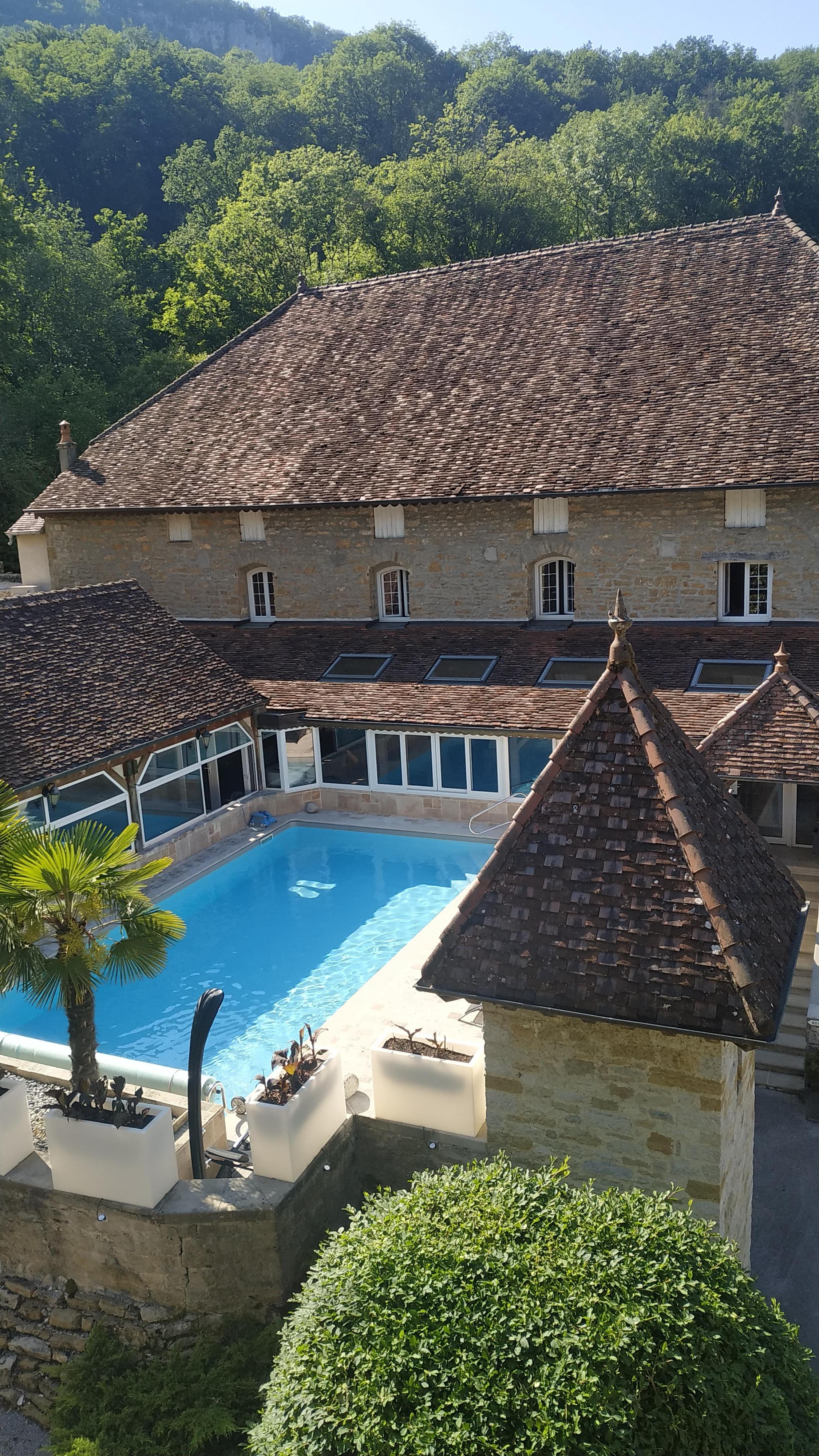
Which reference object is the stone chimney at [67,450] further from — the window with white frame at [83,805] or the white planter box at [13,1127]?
the white planter box at [13,1127]

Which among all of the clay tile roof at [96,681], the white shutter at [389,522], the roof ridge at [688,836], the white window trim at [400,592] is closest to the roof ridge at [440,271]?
the clay tile roof at [96,681]

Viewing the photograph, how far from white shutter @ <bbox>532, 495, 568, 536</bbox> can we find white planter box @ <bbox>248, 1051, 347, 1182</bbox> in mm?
13811

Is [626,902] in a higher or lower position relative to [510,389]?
lower

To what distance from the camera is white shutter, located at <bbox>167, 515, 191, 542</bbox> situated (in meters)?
24.5

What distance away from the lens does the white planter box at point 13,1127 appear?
32.1ft

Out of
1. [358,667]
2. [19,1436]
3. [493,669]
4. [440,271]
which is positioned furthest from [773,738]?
[440,271]

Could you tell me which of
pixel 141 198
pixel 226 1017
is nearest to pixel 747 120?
pixel 141 198

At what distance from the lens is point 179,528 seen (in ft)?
80.6

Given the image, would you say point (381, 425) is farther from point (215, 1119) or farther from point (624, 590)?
point (215, 1119)

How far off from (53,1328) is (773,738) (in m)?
10.2

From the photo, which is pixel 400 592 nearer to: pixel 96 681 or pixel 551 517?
pixel 551 517

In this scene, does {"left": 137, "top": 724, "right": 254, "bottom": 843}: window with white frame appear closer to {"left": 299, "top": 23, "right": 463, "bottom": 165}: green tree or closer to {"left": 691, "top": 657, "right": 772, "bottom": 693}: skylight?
{"left": 691, "top": 657, "right": 772, "bottom": 693}: skylight

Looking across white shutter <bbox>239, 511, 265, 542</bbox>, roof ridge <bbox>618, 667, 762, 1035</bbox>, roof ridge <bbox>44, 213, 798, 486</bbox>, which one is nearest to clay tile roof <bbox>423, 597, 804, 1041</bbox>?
roof ridge <bbox>618, 667, 762, 1035</bbox>

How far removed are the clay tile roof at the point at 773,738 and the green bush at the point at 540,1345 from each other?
24.6 feet
